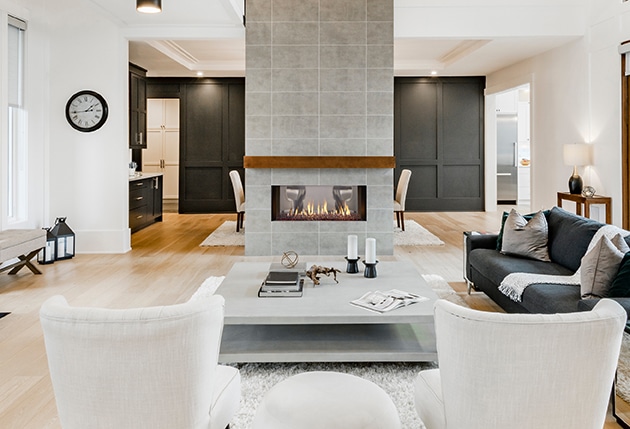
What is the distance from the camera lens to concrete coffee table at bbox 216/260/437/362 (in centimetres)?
246

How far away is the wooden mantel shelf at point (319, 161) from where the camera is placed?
18.0ft

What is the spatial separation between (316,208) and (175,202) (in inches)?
256

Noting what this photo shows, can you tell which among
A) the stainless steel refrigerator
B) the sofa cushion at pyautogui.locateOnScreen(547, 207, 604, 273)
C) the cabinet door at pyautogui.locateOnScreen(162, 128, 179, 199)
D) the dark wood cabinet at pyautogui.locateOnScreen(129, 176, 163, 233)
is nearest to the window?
the dark wood cabinet at pyautogui.locateOnScreen(129, 176, 163, 233)

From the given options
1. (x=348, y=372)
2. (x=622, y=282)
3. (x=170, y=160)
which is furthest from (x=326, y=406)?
(x=170, y=160)

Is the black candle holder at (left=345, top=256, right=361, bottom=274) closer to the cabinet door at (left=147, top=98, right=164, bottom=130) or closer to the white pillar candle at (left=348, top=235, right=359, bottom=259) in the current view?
the white pillar candle at (left=348, top=235, right=359, bottom=259)

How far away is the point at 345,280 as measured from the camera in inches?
124

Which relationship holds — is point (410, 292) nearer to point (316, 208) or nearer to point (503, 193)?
point (316, 208)

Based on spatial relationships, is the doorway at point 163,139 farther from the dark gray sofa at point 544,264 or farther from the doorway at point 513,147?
the dark gray sofa at point 544,264

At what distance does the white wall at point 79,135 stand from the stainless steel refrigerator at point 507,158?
827 centimetres

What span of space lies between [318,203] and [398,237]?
1.67 m

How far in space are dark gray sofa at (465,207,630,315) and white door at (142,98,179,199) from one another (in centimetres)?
869

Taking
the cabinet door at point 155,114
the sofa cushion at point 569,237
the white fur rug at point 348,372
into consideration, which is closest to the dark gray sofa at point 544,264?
the sofa cushion at point 569,237

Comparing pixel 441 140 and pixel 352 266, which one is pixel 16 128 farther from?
pixel 441 140

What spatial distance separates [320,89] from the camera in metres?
5.54
